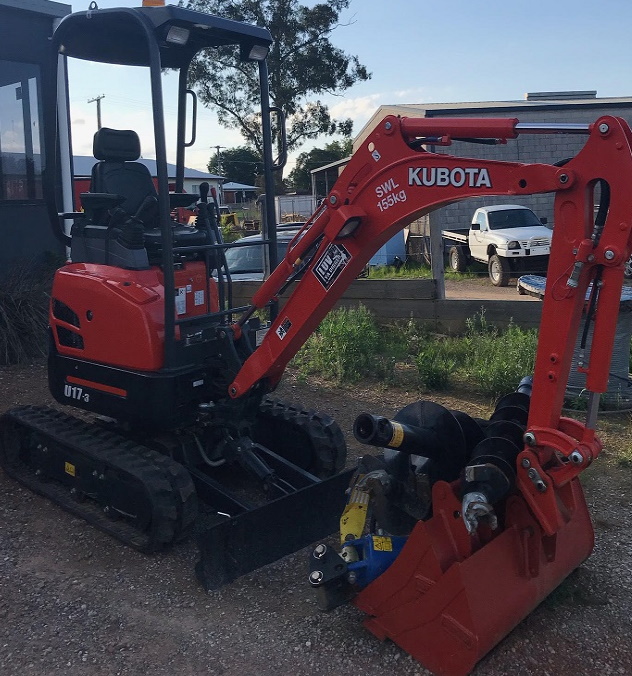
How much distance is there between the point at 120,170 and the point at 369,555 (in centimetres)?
299

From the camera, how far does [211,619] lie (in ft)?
13.1

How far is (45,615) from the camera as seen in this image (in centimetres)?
405

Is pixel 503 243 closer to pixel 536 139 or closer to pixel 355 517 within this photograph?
pixel 536 139

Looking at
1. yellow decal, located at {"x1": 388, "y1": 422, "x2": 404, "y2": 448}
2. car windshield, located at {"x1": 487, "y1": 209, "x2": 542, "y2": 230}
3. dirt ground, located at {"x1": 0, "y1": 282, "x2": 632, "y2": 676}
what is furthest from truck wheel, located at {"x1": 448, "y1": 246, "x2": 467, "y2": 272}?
yellow decal, located at {"x1": 388, "y1": 422, "x2": 404, "y2": 448}

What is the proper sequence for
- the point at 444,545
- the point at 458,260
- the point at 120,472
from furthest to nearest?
1. the point at 458,260
2. the point at 120,472
3. the point at 444,545

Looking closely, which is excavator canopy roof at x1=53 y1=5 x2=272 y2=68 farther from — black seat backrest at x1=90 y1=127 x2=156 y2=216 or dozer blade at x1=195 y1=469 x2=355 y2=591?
dozer blade at x1=195 y1=469 x2=355 y2=591

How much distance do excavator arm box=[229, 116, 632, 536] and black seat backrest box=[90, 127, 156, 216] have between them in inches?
65.3

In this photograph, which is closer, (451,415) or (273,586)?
(451,415)

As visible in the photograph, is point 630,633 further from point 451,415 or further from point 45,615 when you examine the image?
point 45,615

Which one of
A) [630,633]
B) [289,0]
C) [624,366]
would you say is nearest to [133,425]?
[630,633]

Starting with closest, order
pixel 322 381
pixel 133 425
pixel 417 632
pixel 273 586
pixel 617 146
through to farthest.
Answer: pixel 617 146 < pixel 417 632 < pixel 273 586 < pixel 133 425 < pixel 322 381

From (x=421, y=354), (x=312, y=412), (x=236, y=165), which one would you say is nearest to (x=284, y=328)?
(x=312, y=412)

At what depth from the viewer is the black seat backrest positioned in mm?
5125

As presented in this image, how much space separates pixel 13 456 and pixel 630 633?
4290mm
